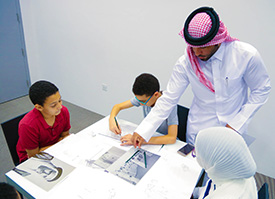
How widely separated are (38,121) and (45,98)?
18 cm

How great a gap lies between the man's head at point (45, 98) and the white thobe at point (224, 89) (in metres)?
0.61

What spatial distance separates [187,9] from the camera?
201 cm

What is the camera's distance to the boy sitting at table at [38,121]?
132 centimetres

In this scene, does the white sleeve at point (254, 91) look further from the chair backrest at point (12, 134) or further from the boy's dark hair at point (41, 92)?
the chair backrest at point (12, 134)

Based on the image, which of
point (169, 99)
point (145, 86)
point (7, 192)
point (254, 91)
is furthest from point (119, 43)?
point (7, 192)

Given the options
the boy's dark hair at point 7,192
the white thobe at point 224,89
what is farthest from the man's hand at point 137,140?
the boy's dark hair at point 7,192

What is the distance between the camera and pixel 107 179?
104 cm

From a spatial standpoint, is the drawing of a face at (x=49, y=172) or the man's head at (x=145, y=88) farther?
the man's head at (x=145, y=88)

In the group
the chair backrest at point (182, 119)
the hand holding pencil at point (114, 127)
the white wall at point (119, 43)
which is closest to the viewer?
the hand holding pencil at point (114, 127)

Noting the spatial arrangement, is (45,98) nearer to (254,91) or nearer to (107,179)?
(107,179)

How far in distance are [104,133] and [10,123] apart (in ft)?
2.18

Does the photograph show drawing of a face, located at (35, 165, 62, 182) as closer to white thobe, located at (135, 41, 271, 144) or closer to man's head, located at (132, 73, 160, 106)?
white thobe, located at (135, 41, 271, 144)

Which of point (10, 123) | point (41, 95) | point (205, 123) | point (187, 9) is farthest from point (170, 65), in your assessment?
point (10, 123)

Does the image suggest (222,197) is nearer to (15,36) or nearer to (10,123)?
(10,123)
